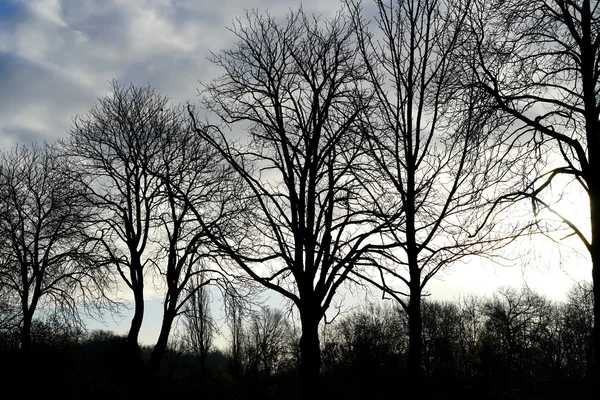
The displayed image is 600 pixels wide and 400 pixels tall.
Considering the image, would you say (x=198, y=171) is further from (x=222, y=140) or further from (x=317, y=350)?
(x=317, y=350)

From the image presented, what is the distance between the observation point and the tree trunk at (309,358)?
37.6 ft

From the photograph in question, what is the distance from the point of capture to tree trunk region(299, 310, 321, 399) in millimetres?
11453

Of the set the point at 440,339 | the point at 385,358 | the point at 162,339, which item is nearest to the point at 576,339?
the point at 440,339

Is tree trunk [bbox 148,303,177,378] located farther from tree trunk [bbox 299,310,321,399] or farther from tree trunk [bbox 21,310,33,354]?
tree trunk [bbox 299,310,321,399]

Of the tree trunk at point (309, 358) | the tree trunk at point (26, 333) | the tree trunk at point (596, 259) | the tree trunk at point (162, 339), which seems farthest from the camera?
the tree trunk at point (26, 333)

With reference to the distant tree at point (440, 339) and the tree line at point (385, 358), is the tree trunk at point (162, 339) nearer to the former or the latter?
the tree line at point (385, 358)

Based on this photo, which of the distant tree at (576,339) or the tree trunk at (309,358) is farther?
the distant tree at (576,339)

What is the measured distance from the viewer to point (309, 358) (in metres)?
11.6

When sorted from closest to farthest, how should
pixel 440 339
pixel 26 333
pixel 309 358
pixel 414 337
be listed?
pixel 414 337 < pixel 309 358 < pixel 26 333 < pixel 440 339

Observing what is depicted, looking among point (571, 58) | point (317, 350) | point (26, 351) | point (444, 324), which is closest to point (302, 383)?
point (317, 350)

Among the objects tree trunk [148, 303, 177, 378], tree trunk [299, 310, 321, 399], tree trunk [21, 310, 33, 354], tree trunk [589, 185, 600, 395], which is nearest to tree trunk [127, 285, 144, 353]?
tree trunk [148, 303, 177, 378]

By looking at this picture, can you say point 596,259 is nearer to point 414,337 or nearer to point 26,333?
point 414,337

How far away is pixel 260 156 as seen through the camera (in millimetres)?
12328

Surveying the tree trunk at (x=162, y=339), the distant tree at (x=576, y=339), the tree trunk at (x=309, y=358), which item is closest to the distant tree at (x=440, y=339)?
the distant tree at (x=576, y=339)
